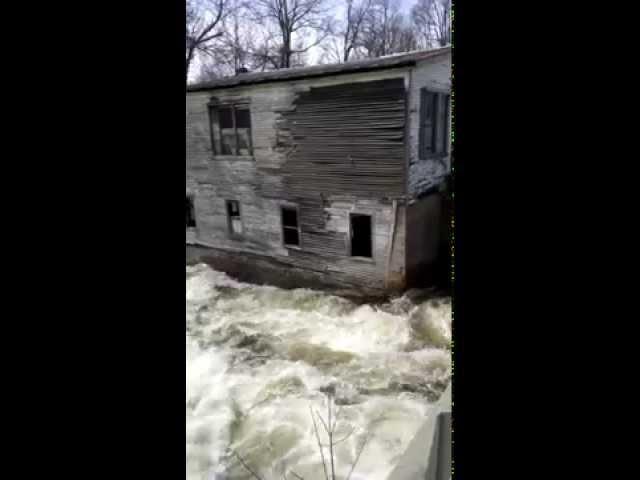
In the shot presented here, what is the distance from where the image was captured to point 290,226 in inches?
218

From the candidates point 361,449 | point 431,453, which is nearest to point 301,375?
point 361,449

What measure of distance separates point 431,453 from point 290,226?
3928 millimetres

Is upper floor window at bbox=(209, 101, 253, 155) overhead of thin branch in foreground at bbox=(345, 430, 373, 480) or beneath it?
overhead

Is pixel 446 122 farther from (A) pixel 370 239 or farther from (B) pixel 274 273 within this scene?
(B) pixel 274 273

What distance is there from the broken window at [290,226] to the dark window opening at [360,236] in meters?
0.84

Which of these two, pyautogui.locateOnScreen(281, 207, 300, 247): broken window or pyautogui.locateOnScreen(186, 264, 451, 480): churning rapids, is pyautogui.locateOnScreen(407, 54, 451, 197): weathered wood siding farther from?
pyautogui.locateOnScreen(281, 207, 300, 247): broken window

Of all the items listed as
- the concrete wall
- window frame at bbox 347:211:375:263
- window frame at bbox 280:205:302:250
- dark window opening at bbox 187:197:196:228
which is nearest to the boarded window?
the concrete wall

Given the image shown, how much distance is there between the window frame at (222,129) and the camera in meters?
5.51

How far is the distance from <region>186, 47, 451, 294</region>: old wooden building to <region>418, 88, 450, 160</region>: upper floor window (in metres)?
0.02

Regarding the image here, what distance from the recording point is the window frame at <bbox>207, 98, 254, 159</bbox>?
5508 mm
